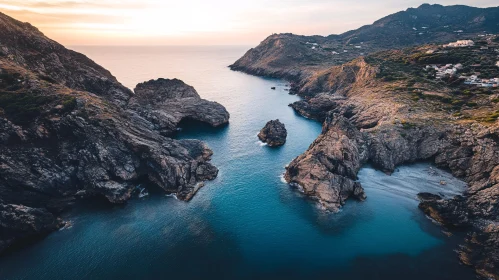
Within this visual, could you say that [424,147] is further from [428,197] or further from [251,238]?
[251,238]

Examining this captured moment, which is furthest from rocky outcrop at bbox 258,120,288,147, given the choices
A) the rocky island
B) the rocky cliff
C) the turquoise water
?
the turquoise water

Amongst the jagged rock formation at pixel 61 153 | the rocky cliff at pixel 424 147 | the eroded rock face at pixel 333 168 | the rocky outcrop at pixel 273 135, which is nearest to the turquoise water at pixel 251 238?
the eroded rock face at pixel 333 168

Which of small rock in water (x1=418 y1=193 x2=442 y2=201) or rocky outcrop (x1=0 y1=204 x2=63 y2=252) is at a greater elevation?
small rock in water (x1=418 y1=193 x2=442 y2=201)

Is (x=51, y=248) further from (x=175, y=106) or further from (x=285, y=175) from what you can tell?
(x=175, y=106)

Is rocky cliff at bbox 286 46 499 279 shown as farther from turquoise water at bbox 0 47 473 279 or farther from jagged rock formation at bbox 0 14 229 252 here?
jagged rock formation at bbox 0 14 229 252

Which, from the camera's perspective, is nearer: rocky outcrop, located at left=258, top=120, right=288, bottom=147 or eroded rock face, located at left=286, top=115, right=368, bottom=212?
eroded rock face, located at left=286, top=115, right=368, bottom=212

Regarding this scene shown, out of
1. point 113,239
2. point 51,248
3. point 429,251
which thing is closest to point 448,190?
point 429,251
